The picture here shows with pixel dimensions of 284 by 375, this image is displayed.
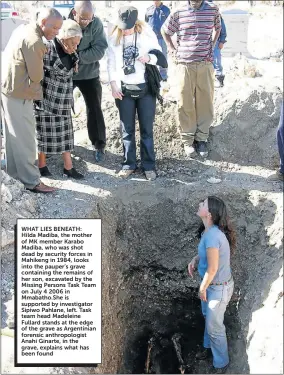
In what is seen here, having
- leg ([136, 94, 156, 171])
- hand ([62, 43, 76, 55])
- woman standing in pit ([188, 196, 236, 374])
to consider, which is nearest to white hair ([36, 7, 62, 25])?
hand ([62, 43, 76, 55])

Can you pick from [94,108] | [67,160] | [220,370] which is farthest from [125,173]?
[220,370]

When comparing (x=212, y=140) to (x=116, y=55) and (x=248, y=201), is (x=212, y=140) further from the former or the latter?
(x=116, y=55)

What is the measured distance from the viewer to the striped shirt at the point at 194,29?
529 centimetres

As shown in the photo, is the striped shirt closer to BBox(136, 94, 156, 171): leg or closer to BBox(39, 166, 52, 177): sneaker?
BBox(136, 94, 156, 171): leg

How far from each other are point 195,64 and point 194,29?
38 cm

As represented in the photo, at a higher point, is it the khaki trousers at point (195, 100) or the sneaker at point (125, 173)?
the khaki trousers at point (195, 100)

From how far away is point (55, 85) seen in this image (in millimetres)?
5004

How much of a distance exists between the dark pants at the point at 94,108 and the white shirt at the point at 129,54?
39cm

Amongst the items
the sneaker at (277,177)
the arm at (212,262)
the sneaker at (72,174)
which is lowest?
the arm at (212,262)

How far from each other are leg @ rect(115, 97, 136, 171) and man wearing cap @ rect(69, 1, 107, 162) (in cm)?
38

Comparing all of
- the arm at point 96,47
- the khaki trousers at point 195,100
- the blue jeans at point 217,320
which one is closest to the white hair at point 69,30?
the arm at point 96,47

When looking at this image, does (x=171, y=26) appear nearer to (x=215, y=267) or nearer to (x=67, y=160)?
(x=67, y=160)

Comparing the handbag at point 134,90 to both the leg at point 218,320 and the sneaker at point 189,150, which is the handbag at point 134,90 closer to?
the sneaker at point 189,150

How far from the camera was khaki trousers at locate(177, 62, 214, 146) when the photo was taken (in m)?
5.57
